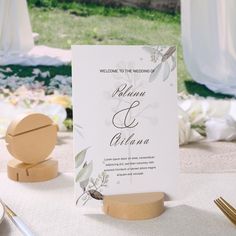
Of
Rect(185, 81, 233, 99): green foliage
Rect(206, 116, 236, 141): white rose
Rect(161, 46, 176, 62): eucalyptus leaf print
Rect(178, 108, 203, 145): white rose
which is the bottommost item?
Rect(185, 81, 233, 99): green foliage

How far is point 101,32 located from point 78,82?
2074 millimetres

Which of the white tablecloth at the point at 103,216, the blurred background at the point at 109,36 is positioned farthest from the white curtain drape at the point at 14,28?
the white tablecloth at the point at 103,216

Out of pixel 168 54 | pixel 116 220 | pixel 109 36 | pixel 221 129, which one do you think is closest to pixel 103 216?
pixel 116 220

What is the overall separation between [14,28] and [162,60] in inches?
64.7

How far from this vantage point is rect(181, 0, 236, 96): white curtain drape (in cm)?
214

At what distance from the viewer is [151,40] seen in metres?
2.69

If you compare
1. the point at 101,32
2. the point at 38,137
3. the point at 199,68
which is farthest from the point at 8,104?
the point at 101,32

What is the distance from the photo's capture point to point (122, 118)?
0.71m

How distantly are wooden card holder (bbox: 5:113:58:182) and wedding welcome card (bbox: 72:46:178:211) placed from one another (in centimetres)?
16

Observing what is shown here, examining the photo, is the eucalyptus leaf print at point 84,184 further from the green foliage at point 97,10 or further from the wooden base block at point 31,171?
the green foliage at point 97,10

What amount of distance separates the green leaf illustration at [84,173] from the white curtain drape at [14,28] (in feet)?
5.23

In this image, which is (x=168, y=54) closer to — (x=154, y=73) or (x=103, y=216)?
(x=154, y=73)

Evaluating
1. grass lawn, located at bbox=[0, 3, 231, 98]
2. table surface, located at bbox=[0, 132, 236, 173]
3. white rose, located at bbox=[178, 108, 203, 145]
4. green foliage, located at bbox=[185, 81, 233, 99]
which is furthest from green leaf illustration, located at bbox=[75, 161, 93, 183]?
grass lawn, located at bbox=[0, 3, 231, 98]

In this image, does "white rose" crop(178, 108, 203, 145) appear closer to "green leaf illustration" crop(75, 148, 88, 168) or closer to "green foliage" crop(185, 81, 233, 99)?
"green leaf illustration" crop(75, 148, 88, 168)
